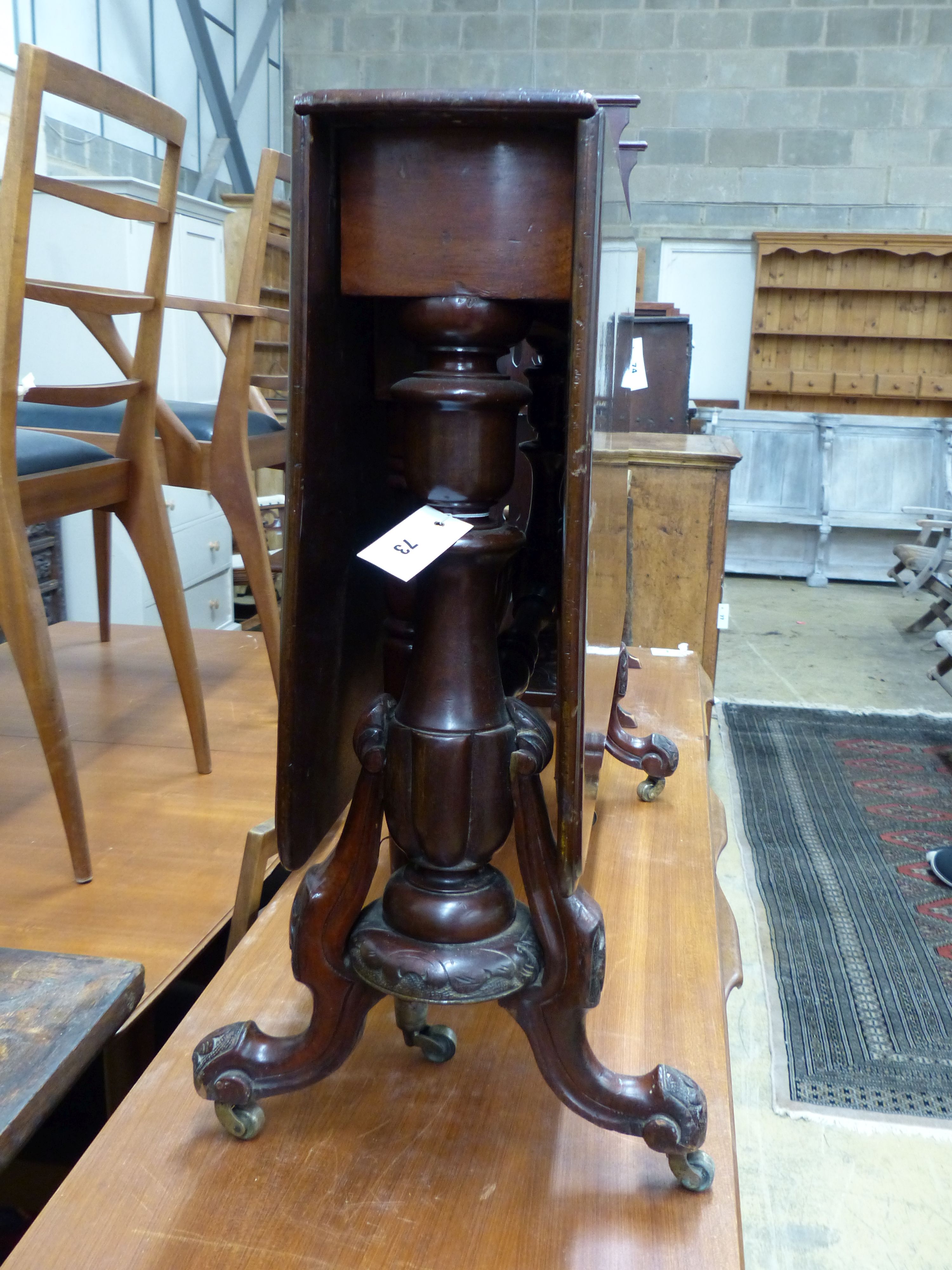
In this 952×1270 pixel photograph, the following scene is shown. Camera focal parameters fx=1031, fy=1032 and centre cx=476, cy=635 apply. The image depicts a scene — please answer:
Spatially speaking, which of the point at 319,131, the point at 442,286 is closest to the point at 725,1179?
the point at 442,286

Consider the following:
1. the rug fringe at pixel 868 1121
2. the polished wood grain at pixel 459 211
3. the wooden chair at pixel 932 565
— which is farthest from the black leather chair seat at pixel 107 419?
the wooden chair at pixel 932 565

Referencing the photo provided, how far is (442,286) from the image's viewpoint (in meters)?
0.72

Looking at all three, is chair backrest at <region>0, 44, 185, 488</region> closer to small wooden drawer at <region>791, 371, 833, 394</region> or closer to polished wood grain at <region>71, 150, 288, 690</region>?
polished wood grain at <region>71, 150, 288, 690</region>

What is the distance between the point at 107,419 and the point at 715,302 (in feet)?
19.5

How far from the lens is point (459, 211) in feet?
2.32

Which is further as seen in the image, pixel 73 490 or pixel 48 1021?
pixel 73 490

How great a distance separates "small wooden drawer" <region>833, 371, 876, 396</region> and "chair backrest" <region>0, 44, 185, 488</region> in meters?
6.08

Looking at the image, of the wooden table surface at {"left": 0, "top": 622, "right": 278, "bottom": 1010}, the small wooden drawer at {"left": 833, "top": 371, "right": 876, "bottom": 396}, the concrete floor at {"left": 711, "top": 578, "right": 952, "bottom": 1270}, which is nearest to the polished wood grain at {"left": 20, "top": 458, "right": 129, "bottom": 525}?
the wooden table surface at {"left": 0, "top": 622, "right": 278, "bottom": 1010}

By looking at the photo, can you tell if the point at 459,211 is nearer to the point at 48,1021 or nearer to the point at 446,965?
the point at 446,965

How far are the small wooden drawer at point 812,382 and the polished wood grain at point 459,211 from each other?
Answer: 6.74 metres

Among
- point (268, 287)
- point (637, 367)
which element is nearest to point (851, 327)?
point (268, 287)

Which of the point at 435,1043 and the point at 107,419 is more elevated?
the point at 107,419

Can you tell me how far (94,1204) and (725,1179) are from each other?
19.3 inches

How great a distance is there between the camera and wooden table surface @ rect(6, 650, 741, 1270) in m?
0.75
